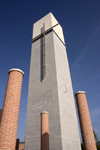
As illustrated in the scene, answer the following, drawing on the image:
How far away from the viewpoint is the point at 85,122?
15.7 meters

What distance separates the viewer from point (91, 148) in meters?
14.1

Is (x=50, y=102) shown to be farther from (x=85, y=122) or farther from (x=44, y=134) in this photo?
(x=85, y=122)

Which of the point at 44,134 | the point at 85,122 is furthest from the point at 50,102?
the point at 85,122

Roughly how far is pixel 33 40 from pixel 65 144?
18836 millimetres

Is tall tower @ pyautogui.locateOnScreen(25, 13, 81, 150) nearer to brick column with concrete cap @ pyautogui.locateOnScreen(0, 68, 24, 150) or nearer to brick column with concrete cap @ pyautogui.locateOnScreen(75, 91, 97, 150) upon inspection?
brick column with concrete cap @ pyautogui.locateOnScreen(75, 91, 97, 150)

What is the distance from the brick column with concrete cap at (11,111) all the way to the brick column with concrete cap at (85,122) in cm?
954

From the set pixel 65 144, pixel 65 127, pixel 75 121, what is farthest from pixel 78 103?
pixel 65 144

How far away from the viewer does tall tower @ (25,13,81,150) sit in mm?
12766

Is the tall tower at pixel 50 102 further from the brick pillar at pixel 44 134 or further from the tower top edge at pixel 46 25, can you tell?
the brick pillar at pixel 44 134

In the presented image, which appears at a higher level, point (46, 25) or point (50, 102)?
point (46, 25)

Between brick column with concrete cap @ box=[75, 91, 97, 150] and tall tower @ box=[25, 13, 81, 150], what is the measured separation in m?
0.84

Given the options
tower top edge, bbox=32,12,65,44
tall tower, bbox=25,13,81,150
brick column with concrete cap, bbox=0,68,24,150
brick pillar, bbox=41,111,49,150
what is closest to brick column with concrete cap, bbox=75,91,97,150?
tall tower, bbox=25,13,81,150

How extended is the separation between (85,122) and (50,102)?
5439 mm

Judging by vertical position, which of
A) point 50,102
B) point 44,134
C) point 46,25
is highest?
point 46,25
